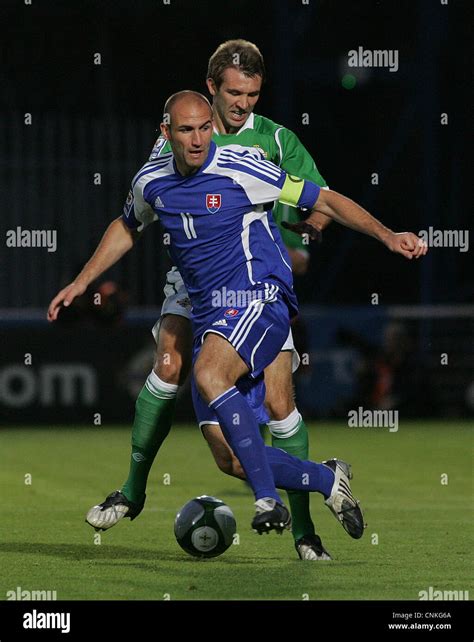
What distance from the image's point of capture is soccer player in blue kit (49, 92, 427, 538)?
6.62m

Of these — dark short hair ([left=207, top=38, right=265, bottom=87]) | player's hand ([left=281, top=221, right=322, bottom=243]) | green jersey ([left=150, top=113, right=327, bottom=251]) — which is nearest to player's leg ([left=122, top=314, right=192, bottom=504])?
player's hand ([left=281, top=221, right=322, bottom=243])

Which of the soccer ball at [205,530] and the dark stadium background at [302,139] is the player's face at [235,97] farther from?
the dark stadium background at [302,139]

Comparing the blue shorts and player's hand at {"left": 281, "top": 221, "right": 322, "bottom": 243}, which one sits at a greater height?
player's hand at {"left": 281, "top": 221, "right": 322, "bottom": 243}

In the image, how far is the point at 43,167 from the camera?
757 inches

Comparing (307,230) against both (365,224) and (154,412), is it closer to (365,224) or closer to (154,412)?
(365,224)

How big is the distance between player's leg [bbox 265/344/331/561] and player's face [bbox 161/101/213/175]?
3.42 ft

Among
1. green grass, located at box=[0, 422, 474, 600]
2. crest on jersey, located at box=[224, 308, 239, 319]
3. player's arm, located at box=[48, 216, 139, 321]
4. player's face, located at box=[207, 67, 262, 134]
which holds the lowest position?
green grass, located at box=[0, 422, 474, 600]

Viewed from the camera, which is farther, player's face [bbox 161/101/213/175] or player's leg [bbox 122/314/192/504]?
player's leg [bbox 122/314/192/504]

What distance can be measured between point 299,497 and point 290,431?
1.02 ft

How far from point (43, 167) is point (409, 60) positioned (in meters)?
5.68

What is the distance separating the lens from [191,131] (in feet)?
21.8

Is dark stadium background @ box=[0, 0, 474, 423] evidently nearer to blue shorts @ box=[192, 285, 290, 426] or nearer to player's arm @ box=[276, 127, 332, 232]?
player's arm @ box=[276, 127, 332, 232]

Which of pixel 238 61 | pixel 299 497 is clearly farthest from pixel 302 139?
pixel 299 497

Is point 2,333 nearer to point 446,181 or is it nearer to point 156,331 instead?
point 446,181
